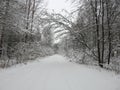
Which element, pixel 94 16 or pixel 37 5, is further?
pixel 37 5

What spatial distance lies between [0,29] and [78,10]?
6809 millimetres

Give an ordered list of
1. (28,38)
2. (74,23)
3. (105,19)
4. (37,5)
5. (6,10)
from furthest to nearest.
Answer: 1. (37,5)
2. (28,38)
3. (74,23)
4. (105,19)
5. (6,10)

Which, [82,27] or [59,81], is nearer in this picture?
[59,81]

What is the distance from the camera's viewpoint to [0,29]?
953 centimetres

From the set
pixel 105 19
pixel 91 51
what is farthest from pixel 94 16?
pixel 91 51

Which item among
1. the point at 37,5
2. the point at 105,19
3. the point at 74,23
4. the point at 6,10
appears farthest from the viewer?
the point at 37,5

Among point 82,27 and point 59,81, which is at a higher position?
point 82,27

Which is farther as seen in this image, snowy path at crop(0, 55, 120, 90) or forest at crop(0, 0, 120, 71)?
forest at crop(0, 0, 120, 71)

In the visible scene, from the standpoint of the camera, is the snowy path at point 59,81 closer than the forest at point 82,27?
Yes

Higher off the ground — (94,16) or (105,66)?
(94,16)

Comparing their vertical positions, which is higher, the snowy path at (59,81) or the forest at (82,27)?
the forest at (82,27)

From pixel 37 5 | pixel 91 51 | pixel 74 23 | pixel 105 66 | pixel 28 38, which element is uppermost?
pixel 37 5

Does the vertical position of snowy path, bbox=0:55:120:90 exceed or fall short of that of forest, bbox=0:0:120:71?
it falls short

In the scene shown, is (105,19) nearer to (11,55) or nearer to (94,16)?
(94,16)
